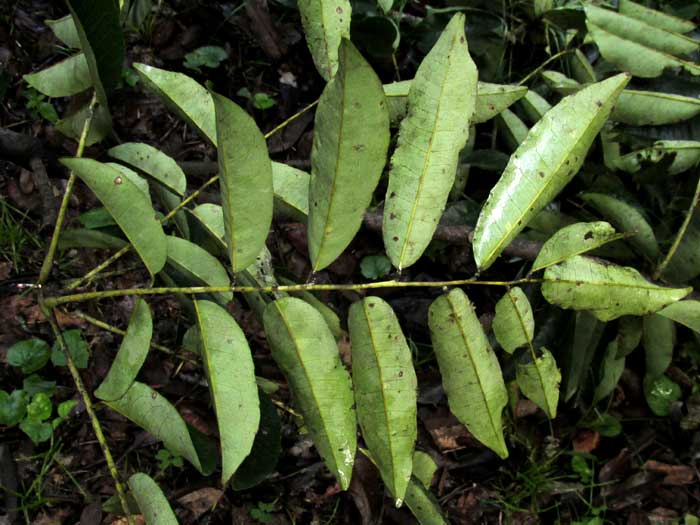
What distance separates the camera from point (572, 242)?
3.22ft

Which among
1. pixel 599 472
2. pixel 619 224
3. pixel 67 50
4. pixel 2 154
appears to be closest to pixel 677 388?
pixel 599 472

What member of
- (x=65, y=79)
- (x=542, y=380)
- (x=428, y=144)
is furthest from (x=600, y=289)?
(x=65, y=79)

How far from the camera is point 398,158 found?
93cm

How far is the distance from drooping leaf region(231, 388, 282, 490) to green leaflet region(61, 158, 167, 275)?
38cm

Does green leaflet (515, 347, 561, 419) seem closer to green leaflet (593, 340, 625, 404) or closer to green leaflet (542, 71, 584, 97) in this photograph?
green leaflet (593, 340, 625, 404)

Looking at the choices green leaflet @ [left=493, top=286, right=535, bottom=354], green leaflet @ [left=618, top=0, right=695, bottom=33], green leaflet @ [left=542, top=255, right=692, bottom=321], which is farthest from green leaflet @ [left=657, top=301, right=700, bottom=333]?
green leaflet @ [left=618, top=0, right=695, bottom=33]

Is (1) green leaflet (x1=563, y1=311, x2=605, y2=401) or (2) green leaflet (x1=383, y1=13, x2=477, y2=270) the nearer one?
(2) green leaflet (x1=383, y1=13, x2=477, y2=270)

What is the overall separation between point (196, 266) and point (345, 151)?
367 millimetres

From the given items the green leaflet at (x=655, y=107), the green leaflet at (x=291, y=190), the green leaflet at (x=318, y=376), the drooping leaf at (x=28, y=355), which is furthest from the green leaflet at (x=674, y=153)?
the drooping leaf at (x=28, y=355)

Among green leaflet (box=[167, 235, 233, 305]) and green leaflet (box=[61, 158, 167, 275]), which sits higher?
green leaflet (box=[61, 158, 167, 275])

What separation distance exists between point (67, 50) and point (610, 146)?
1.54 m

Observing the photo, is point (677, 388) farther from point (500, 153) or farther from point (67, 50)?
point (67, 50)

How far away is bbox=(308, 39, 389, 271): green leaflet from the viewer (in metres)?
0.78

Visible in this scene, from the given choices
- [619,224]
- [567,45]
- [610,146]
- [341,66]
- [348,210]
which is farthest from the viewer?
[567,45]
